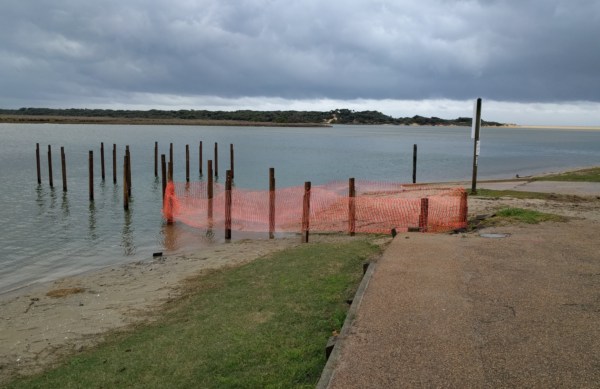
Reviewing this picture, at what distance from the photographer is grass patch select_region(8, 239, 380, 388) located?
249 inches

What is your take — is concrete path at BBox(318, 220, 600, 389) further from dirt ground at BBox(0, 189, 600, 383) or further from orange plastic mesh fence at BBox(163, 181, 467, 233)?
orange plastic mesh fence at BBox(163, 181, 467, 233)

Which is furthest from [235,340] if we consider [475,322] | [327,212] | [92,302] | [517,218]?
[327,212]

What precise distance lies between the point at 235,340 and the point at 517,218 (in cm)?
996

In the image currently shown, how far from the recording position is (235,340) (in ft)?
24.1

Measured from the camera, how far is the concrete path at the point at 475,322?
5156 millimetres

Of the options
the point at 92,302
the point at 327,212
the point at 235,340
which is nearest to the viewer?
the point at 235,340

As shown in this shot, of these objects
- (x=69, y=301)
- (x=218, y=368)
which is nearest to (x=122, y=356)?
(x=218, y=368)

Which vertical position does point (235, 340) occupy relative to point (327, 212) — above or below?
above

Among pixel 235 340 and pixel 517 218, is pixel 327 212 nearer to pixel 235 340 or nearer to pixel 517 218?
pixel 517 218

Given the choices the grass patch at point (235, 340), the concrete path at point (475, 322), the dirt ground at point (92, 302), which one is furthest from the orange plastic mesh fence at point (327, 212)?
the grass patch at point (235, 340)

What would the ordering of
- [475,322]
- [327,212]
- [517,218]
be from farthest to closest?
[327,212] < [517,218] < [475,322]

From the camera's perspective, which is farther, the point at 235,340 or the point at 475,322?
the point at 235,340

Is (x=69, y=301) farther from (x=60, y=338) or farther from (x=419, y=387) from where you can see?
(x=419, y=387)

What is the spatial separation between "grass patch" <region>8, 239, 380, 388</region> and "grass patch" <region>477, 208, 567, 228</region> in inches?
203
